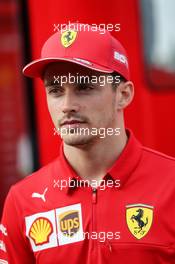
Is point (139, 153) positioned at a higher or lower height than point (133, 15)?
lower

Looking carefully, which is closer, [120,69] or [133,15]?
[120,69]

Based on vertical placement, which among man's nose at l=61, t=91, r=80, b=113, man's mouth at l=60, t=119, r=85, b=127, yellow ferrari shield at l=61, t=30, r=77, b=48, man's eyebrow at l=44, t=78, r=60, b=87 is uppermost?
yellow ferrari shield at l=61, t=30, r=77, b=48

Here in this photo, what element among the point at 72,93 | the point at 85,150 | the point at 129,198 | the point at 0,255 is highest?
the point at 72,93

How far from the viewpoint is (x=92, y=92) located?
112 inches

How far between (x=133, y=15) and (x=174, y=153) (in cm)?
88

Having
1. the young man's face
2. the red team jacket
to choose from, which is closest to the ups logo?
the red team jacket

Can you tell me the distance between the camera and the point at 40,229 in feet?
9.54

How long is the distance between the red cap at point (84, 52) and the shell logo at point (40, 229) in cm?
54

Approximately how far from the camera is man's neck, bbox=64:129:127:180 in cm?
290

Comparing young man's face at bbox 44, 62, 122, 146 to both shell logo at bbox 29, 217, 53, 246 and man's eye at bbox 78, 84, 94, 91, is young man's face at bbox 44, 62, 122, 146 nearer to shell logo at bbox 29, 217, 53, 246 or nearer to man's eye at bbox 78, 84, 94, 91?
man's eye at bbox 78, 84, 94, 91

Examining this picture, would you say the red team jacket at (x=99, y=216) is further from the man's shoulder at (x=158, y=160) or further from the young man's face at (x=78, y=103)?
the young man's face at (x=78, y=103)

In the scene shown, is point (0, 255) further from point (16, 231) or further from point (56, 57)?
point (56, 57)

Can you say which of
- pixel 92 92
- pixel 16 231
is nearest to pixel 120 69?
pixel 92 92

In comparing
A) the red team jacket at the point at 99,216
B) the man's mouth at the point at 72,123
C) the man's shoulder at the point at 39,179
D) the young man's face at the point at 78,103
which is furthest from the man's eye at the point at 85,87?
the man's shoulder at the point at 39,179
